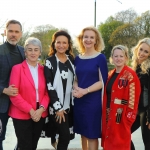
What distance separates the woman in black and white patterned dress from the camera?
130 inches

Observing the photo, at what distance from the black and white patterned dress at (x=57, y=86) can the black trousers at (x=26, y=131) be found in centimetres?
27

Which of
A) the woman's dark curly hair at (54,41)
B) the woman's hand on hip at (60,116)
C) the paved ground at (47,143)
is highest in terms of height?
the woman's dark curly hair at (54,41)

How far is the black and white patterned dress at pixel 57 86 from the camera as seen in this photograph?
327 centimetres

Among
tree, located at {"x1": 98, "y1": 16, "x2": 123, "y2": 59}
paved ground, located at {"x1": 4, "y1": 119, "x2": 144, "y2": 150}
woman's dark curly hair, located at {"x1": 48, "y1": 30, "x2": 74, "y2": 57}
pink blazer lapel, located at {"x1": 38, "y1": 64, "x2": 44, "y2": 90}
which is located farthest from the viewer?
tree, located at {"x1": 98, "y1": 16, "x2": 123, "y2": 59}

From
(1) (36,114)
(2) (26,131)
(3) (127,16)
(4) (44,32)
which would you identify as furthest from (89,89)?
(4) (44,32)

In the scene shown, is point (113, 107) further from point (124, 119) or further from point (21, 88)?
point (21, 88)

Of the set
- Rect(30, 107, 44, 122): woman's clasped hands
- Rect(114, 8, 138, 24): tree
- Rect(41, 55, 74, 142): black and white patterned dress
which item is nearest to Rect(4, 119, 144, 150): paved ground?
Rect(41, 55, 74, 142): black and white patterned dress

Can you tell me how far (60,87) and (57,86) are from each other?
0.15ft

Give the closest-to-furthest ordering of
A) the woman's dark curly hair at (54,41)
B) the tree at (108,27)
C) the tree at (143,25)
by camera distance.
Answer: the woman's dark curly hair at (54,41), the tree at (143,25), the tree at (108,27)

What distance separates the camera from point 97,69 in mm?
3510

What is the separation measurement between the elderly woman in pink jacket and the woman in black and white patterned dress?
123 mm

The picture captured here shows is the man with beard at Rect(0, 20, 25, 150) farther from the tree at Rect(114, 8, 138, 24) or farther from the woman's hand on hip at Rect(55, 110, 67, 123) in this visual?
the tree at Rect(114, 8, 138, 24)

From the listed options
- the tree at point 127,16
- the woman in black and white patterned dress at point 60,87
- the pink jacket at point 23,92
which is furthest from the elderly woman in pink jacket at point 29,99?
the tree at point 127,16

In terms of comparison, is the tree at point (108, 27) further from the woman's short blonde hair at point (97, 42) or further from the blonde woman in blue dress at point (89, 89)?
the blonde woman in blue dress at point (89, 89)
